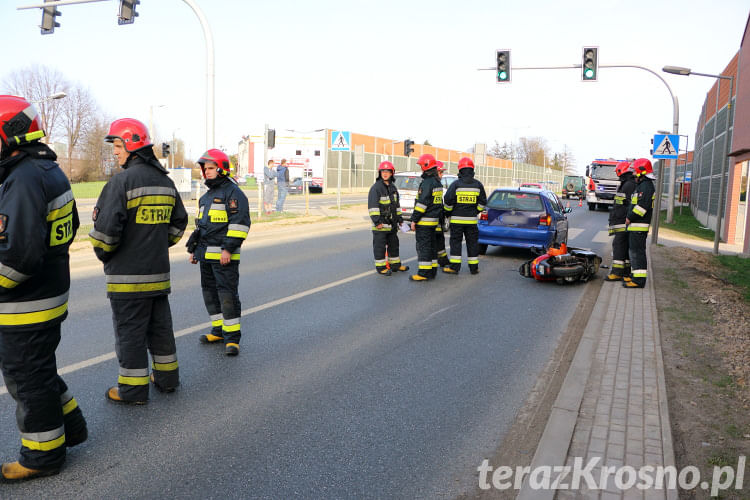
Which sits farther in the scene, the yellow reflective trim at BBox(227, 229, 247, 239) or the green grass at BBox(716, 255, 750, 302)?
the green grass at BBox(716, 255, 750, 302)

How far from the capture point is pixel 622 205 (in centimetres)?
1030

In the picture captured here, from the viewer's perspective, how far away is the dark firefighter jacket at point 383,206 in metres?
10.5

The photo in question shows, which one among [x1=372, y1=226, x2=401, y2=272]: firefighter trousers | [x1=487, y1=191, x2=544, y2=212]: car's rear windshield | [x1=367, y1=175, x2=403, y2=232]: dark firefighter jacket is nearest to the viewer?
[x1=367, y1=175, x2=403, y2=232]: dark firefighter jacket

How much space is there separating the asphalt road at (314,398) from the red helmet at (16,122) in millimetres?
1908

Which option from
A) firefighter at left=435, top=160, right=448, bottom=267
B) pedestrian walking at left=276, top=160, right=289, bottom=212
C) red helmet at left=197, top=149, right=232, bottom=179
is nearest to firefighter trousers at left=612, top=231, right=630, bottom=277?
firefighter at left=435, top=160, right=448, bottom=267

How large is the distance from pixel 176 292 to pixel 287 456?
5.41 meters

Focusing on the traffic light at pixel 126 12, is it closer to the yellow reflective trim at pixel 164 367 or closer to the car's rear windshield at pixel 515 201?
the car's rear windshield at pixel 515 201

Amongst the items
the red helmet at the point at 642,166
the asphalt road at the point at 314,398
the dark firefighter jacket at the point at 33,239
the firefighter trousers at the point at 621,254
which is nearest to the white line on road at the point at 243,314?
the asphalt road at the point at 314,398

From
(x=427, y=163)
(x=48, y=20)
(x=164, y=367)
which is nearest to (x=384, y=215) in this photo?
(x=427, y=163)

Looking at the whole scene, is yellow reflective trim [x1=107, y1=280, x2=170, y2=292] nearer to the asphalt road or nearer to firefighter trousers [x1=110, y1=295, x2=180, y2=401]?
firefighter trousers [x1=110, y1=295, x2=180, y2=401]

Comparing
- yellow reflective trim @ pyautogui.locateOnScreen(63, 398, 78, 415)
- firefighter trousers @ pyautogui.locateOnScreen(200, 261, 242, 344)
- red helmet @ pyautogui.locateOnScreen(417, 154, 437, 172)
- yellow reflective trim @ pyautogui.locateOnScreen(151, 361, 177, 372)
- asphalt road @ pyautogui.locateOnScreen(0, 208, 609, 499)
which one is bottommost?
asphalt road @ pyautogui.locateOnScreen(0, 208, 609, 499)

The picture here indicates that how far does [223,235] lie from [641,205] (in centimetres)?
698

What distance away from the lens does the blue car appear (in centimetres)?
1268

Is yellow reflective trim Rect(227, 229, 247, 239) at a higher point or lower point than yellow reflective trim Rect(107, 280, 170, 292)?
higher
